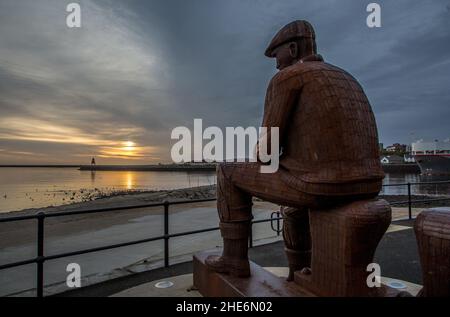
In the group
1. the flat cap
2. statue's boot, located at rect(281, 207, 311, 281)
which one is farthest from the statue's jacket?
statue's boot, located at rect(281, 207, 311, 281)

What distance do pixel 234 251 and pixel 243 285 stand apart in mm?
299

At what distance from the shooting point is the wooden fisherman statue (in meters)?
2.04

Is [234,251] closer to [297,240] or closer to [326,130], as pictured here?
[297,240]

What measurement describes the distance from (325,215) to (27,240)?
10876mm

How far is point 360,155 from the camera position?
80.9 inches

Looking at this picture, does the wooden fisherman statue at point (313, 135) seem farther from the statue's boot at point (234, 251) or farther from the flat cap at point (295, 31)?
the statue's boot at point (234, 251)

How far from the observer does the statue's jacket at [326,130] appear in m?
2.04

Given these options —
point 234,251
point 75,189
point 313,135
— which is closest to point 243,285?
point 234,251

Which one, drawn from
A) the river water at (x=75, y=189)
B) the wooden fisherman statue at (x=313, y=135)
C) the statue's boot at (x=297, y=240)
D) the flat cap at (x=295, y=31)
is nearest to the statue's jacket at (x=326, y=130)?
the wooden fisherman statue at (x=313, y=135)

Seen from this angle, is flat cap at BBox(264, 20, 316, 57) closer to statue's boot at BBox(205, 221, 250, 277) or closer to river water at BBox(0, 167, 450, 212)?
statue's boot at BBox(205, 221, 250, 277)

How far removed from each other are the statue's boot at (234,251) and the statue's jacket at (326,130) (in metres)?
0.66
